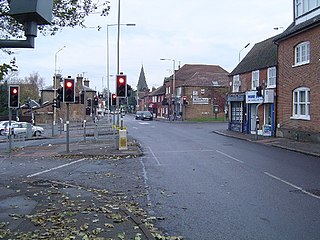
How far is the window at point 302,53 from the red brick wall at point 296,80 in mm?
257

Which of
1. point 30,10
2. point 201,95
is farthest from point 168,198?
point 201,95

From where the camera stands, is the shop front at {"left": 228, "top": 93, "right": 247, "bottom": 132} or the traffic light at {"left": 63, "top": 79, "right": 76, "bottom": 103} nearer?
the traffic light at {"left": 63, "top": 79, "right": 76, "bottom": 103}

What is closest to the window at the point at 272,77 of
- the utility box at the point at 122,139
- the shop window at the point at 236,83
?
the shop window at the point at 236,83

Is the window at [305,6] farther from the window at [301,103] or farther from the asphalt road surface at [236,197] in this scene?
the asphalt road surface at [236,197]

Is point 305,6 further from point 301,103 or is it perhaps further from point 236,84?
point 236,84

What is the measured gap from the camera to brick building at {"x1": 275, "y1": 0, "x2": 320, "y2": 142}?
21.8 m

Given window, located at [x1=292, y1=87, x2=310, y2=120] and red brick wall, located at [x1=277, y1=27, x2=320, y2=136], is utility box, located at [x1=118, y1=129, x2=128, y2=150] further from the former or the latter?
window, located at [x1=292, y1=87, x2=310, y2=120]

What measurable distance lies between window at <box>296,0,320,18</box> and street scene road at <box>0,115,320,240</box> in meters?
11.0

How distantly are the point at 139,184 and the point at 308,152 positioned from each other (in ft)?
32.9

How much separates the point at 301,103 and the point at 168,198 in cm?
1730

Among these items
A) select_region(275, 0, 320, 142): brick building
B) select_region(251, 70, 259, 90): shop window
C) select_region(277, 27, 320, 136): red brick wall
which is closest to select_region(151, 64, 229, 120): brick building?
select_region(251, 70, 259, 90): shop window

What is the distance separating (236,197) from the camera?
28.8ft

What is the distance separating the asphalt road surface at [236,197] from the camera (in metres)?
6.34

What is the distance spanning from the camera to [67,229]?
245 inches
